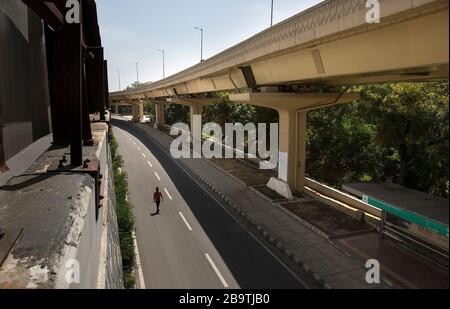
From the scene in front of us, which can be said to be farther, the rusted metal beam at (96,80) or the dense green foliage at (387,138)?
the dense green foliage at (387,138)

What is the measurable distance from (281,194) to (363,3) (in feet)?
47.8

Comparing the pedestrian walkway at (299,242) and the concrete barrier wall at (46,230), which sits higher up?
the concrete barrier wall at (46,230)

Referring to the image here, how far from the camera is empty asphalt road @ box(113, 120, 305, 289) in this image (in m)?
13.0

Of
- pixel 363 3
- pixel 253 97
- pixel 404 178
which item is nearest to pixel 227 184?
pixel 253 97

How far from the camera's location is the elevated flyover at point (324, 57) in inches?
364

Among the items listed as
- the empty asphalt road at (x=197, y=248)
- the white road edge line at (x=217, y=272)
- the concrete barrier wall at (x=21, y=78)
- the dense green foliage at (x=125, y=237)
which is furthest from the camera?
the empty asphalt road at (x=197, y=248)

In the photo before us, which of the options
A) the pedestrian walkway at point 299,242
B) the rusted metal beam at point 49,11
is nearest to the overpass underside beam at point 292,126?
the pedestrian walkway at point 299,242

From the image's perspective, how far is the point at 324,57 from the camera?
14.7 meters

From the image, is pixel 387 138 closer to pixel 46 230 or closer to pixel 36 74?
pixel 36 74

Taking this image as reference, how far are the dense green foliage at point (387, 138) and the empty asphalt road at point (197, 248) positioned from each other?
10220mm

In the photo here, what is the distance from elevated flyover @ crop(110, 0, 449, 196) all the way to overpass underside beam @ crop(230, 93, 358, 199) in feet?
0.19

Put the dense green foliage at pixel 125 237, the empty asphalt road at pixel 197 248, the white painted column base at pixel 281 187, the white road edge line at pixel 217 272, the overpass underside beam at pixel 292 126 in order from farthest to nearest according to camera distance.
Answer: the white painted column base at pixel 281 187
the overpass underside beam at pixel 292 126
the empty asphalt road at pixel 197 248
the white road edge line at pixel 217 272
the dense green foliage at pixel 125 237

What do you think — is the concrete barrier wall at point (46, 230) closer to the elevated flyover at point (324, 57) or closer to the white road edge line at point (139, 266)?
the elevated flyover at point (324, 57)

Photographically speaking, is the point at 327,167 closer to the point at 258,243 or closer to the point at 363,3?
the point at 258,243
